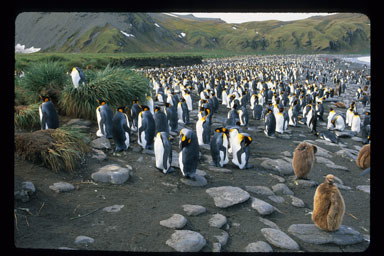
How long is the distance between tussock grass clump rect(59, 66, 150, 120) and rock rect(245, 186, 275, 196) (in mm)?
3368

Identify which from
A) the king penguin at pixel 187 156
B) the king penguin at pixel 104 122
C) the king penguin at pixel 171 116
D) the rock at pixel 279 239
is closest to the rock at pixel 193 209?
the rock at pixel 279 239

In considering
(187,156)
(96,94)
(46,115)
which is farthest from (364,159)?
(46,115)

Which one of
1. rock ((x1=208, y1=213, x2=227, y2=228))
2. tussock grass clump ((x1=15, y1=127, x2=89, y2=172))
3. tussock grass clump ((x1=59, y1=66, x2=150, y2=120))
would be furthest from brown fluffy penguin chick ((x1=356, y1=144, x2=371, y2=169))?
tussock grass clump ((x1=15, y1=127, x2=89, y2=172))

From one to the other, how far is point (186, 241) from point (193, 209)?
0.67 m

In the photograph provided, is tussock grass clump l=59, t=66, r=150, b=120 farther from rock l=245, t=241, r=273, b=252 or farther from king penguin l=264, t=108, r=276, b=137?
rock l=245, t=241, r=273, b=252

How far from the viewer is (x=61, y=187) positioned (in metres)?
3.29

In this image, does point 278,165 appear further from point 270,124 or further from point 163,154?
point 270,124

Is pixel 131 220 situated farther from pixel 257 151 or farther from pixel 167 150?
pixel 257 151

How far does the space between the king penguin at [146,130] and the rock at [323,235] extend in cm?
295

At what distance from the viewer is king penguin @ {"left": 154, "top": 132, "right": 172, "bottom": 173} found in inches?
165

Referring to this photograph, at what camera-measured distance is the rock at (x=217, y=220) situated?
292cm

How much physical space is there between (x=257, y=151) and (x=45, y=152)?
4145 millimetres

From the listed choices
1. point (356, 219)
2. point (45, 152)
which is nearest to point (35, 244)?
point (45, 152)
